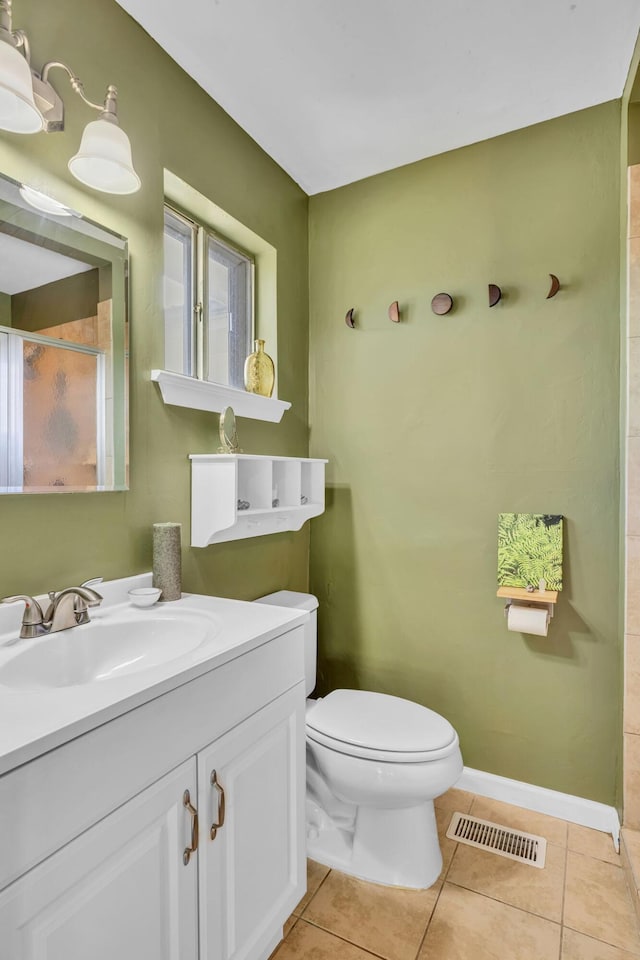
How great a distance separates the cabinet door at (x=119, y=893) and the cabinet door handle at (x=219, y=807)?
0.18ft

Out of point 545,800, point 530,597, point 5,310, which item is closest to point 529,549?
point 530,597

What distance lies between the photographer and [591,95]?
5.71 ft

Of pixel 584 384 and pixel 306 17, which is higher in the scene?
pixel 306 17

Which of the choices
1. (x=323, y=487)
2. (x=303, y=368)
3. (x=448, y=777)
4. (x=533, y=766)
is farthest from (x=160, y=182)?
(x=533, y=766)

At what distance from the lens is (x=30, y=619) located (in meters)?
1.11

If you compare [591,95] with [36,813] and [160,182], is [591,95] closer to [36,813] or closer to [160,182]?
[160,182]

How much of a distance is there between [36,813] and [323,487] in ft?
5.14

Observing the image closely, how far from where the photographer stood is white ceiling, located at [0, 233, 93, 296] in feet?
3.77

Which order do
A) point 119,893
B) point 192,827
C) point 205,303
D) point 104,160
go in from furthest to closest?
1. point 205,303
2. point 104,160
3. point 192,827
4. point 119,893

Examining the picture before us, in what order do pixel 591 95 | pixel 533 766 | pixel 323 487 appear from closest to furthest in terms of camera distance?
pixel 591 95
pixel 533 766
pixel 323 487

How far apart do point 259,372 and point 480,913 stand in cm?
181

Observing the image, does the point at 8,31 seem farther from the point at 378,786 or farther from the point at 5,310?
the point at 378,786

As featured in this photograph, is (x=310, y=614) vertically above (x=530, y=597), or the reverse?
(x=530, y=597)

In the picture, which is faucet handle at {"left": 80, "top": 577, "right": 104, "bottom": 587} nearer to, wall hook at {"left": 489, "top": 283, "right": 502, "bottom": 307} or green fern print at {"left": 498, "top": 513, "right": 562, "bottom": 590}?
green fern print at {"left": 498, "top": 513, "right": 562, "bottom": 590}
